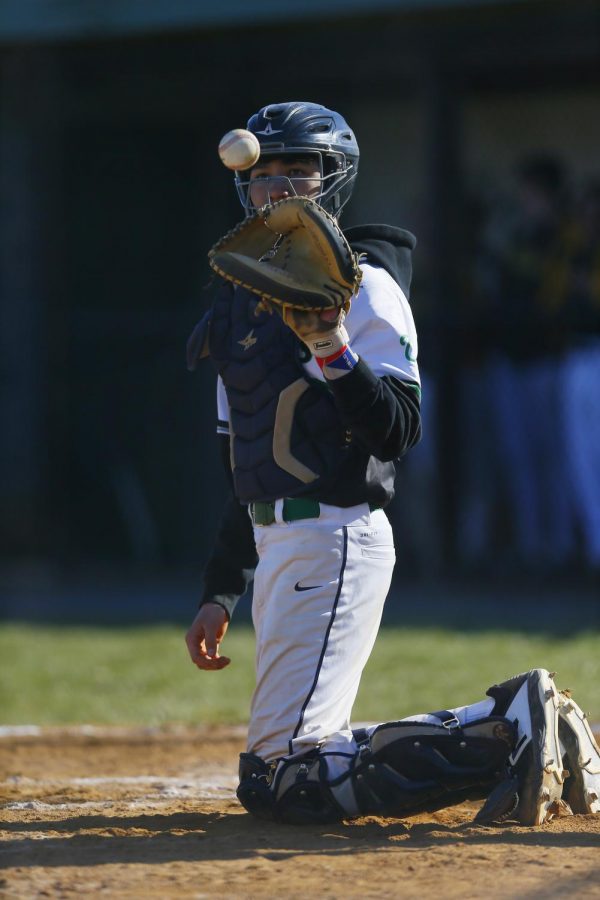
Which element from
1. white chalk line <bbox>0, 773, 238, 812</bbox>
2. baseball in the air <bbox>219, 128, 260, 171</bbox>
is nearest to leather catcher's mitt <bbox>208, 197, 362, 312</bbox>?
baseball in the air <bbox>219, 128, 260, 171</bbox>

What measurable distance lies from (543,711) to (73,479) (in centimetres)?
721

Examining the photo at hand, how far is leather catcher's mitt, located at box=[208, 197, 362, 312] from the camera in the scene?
315 cm

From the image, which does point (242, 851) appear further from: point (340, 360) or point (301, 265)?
point (301, 265)

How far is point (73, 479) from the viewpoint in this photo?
33.8ft

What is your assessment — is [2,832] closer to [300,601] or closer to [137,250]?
[300,601]

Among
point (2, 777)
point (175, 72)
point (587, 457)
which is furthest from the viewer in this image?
point (175, 72)

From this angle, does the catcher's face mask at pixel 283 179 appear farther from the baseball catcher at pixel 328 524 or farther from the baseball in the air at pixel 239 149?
the baseball in the air at pixel 239 149

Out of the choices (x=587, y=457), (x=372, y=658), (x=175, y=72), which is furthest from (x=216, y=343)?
(x=175, y=72)

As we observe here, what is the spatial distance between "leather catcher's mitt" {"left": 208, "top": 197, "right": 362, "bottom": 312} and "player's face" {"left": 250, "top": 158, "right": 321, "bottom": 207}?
0.34 meters

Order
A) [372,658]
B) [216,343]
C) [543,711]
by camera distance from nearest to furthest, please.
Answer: [543,711]
[216,343]
[372,658]

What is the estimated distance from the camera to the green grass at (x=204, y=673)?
576cm

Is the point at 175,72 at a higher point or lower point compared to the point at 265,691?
A: higher

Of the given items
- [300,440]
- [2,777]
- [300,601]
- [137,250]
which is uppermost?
[137,250]

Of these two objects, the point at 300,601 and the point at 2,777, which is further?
the point at 2,777
